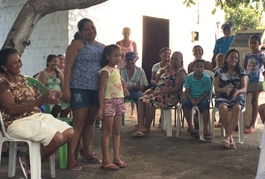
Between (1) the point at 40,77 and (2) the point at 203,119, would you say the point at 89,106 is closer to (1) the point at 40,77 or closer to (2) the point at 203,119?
(1) the point at 40,77

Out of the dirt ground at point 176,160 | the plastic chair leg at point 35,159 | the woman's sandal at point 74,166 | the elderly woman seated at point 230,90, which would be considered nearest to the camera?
the plastic chair leg at point 35,159

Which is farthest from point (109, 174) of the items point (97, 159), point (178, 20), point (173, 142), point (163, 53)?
Result: point (178, 20)

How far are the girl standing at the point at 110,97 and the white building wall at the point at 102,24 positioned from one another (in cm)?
423

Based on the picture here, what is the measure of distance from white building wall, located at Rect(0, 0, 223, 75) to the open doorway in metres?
0.20

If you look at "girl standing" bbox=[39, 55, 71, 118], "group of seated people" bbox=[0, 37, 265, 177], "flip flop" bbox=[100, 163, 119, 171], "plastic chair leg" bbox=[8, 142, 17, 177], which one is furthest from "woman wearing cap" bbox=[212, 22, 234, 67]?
"plastic chair leg" bbox=[8, 142, 17, 177]

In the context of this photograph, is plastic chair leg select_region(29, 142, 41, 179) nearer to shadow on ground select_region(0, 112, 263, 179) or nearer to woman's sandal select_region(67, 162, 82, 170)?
shadow on ground select_region(0, 112, 263, 179)

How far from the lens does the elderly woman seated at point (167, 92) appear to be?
583 cm

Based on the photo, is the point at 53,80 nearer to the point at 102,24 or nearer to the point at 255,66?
the point at 255,66

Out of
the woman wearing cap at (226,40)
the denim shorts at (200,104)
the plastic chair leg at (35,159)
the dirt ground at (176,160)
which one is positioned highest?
the woman wearing cap at (226,40)

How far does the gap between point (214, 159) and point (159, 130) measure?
206 cm

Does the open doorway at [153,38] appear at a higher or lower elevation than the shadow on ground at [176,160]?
higher

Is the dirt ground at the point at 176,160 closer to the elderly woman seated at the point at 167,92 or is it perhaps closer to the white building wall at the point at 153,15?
the elderly woman seated at the point at 167,92

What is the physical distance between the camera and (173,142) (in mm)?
5562

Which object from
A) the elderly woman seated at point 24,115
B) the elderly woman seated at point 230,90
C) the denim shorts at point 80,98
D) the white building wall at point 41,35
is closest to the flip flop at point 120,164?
the denim shorts at point 80,98
